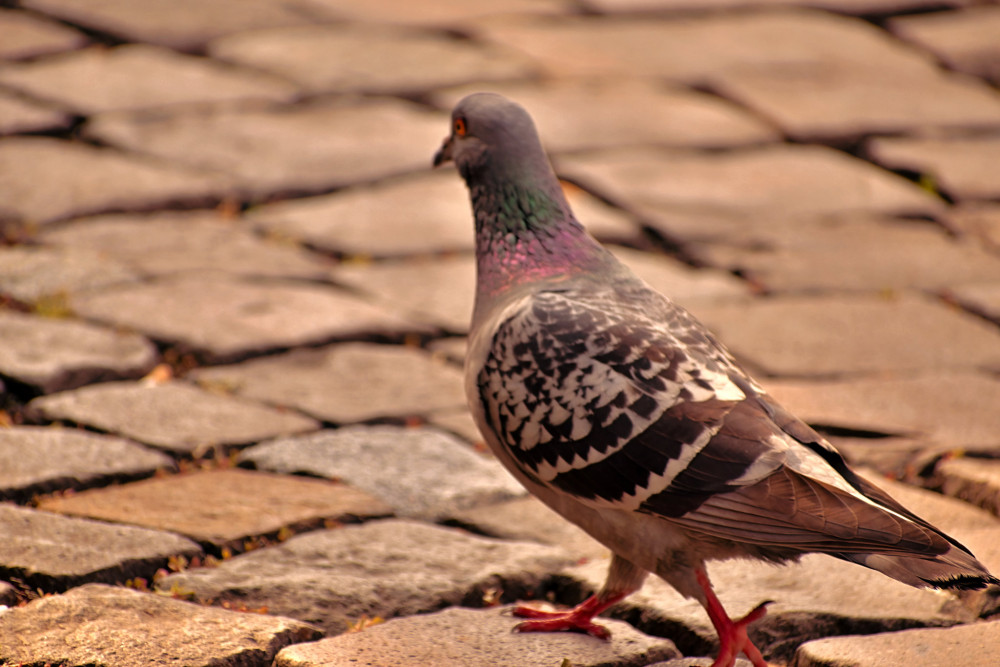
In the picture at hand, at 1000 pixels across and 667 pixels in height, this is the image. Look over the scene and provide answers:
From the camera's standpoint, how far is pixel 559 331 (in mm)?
2479

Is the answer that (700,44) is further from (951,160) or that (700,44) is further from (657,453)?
(657,453)

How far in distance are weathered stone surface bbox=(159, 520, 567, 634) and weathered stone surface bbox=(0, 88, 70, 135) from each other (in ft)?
10.8

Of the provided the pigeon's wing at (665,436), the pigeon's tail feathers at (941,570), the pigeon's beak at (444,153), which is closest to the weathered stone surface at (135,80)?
the pigeon's beak at (444,153)

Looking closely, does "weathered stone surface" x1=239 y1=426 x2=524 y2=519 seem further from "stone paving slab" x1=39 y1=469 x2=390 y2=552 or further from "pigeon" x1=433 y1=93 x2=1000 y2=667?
"pigeon" x1=433 y1=93 x2=1000 y2=667

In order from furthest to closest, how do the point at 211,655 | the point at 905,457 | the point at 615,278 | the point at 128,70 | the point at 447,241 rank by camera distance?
the point at 128,70 → the point at 447,241 → the point at 905,457 → the point at 615,278 → the point at 211,655

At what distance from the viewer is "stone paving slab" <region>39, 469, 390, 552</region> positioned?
2.86 m

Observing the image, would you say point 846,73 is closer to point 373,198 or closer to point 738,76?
point 738,76

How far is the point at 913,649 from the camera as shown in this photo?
2463 mm

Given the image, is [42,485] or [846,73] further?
[846,73]

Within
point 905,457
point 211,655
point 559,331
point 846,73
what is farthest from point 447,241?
point 846,73

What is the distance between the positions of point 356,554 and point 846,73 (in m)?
5.52

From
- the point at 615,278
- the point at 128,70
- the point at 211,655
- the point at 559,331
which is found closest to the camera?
the point at 211,655

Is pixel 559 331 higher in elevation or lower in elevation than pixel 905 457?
higher

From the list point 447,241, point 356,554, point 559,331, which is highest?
point 559,331
